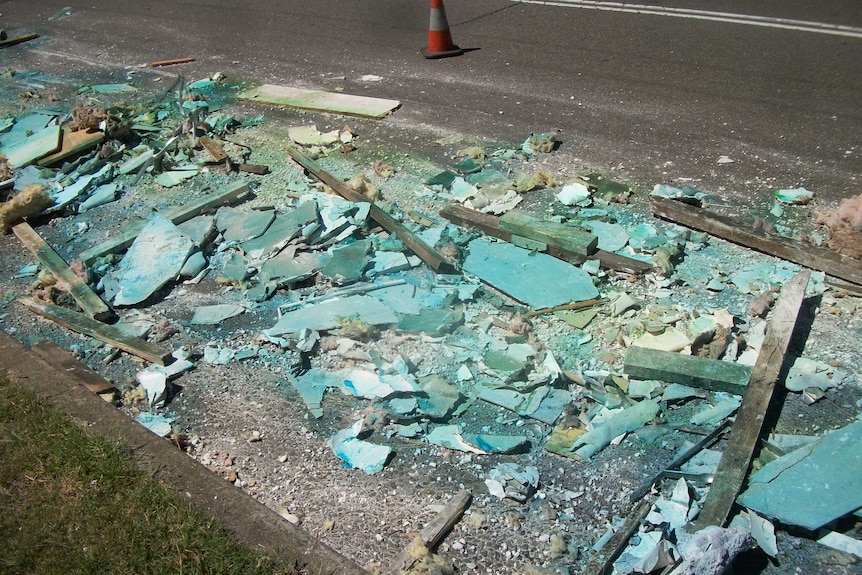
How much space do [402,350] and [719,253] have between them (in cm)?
224

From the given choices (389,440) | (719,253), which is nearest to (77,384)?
(389,440)

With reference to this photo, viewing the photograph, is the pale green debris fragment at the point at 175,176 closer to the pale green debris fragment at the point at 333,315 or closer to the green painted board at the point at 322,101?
the green painted board at the point at 322,101

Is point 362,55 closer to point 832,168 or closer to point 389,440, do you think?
point 832,168

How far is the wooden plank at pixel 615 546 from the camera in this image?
2.87 meters

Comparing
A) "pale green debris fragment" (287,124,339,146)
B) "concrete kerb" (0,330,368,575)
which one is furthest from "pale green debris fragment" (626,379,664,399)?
"pale green debris fragment" (287,124,339,146)

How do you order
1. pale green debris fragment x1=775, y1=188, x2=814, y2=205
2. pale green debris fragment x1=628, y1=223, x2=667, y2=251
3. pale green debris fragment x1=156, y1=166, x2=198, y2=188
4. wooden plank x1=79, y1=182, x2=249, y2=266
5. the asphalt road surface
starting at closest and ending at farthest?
1. pale green debris fragment x1=628, y1=223, x2=667, y2=251
2. pale green debris fragment x1=775, y1=188, x2=814, y2=205
3. wooden plank x1=79, y1=182, x2=249, y2=266
4. the asphalt road surface
5. pale green debris fragment x1=156, y1=166, x2=198, y2=188

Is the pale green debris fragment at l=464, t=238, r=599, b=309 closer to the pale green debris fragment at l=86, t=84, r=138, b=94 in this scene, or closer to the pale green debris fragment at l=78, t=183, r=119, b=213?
the pale green debris fragment at l=78, t=183, r=119, b=213

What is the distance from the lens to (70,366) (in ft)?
13.7

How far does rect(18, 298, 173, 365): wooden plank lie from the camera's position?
4262 mm

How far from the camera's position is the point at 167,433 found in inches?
147

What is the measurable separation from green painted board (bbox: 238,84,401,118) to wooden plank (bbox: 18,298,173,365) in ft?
11.5

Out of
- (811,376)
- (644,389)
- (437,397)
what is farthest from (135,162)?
(811,376)

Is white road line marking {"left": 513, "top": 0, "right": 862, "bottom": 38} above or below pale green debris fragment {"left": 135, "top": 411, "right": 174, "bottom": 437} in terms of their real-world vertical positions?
above

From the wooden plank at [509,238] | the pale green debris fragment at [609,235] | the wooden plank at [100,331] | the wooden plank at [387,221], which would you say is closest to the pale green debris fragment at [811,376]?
the wooden plank at [509,238]
